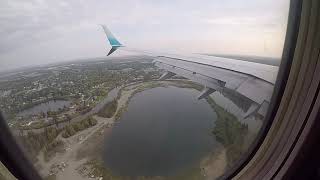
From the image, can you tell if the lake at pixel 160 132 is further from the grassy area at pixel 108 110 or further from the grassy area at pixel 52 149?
the grassy area at pixel 52 149

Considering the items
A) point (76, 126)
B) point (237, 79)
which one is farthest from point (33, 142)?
point (237, 79)

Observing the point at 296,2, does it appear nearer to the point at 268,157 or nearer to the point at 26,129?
the point at 268,157

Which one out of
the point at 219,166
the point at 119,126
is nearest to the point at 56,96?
the point at 119,126

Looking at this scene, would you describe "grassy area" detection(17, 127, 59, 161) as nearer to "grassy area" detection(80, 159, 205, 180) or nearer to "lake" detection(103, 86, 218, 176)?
"grassy area" detection(80, 159, 205, 180)

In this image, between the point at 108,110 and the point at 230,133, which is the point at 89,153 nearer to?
the point at 108,110

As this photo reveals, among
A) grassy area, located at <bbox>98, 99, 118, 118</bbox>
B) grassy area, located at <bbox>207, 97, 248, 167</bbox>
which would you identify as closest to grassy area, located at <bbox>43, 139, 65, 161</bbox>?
grassy area, located at <bbox>98, 99, 118, 118</bbox>

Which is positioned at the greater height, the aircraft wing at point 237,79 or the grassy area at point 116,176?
the aircraft wing at point 237,79

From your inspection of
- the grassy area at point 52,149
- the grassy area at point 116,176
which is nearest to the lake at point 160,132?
the grassy area at point 116,176
